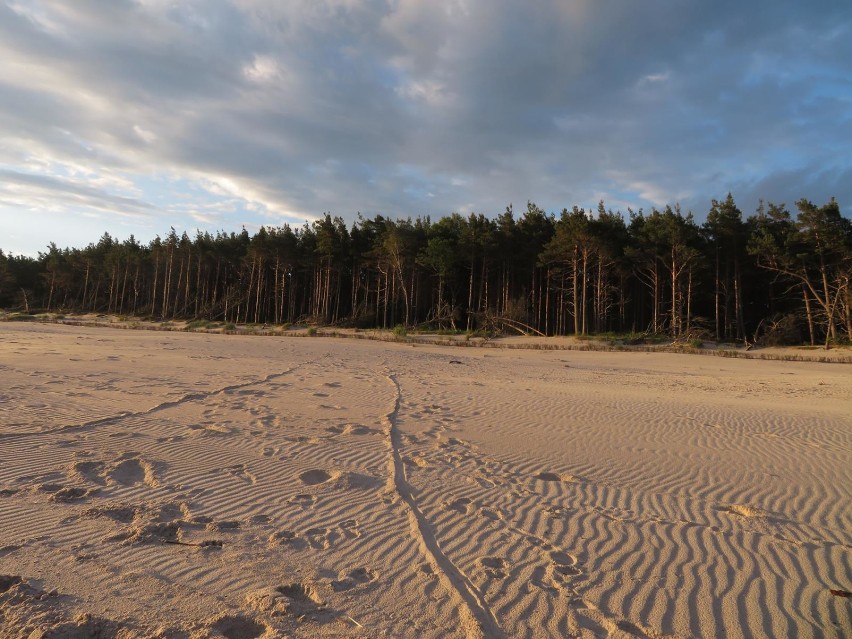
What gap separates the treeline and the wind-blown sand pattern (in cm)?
2505

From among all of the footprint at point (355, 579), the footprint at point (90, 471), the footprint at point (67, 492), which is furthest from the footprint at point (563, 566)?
the footprint at point (90, 471)

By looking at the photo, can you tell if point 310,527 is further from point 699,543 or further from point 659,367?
point 659,367

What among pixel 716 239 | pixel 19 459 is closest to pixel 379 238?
pixel 716 239

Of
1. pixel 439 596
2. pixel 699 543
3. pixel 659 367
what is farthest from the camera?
pixel 659 367

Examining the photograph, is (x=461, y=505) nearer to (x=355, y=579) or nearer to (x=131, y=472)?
(x=355, y=579)

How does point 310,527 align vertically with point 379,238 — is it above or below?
below

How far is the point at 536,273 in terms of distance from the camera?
137 feet

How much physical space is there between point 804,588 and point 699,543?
0.76 metres

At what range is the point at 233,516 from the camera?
4.19 meters

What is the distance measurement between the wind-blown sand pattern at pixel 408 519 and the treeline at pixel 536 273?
25.1 meters

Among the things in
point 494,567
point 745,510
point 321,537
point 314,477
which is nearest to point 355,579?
point 321,537

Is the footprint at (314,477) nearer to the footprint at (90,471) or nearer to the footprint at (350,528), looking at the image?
the footprint at (350,528)

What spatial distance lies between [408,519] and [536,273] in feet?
129

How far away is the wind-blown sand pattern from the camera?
2941 millimetres
